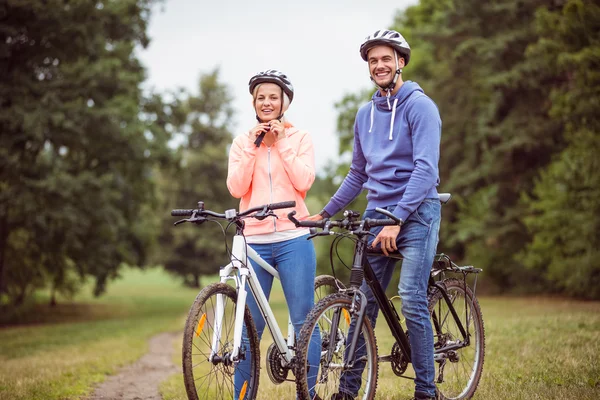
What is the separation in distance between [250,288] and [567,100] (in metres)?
13.7

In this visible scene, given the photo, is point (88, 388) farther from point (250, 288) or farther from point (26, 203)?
point (26, 203)

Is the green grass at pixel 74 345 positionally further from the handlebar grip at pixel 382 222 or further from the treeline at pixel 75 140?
the handlebar grip at pixel 382 222

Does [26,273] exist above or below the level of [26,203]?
below

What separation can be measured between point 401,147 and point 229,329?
5.54 ft

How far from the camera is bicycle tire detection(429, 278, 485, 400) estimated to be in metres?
4.95

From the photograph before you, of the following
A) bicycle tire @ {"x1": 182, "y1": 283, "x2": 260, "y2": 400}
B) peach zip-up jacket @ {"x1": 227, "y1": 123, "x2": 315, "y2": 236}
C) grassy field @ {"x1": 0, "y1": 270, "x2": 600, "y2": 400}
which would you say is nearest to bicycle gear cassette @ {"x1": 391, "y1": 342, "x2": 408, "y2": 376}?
grassy field @ {"x1": 0, "y1": 270, "x2": 600, "y2": 400}

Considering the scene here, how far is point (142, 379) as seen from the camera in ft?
27.8

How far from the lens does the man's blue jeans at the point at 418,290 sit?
4.37 meters

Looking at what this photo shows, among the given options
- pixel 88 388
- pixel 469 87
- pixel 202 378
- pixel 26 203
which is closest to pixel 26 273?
pixel 26 203

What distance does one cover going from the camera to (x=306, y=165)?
462cm

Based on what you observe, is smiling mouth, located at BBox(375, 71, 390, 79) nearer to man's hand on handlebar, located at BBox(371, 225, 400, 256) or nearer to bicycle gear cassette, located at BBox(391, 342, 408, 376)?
man's hand on handlebar, located at BBox(371, 225, 400, 256)

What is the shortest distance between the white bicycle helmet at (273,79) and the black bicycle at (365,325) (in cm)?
97

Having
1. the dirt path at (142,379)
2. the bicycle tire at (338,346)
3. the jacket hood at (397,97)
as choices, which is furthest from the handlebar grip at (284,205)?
the dirt path at (142,379)

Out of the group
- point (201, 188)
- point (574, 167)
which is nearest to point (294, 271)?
point (574, 167)
